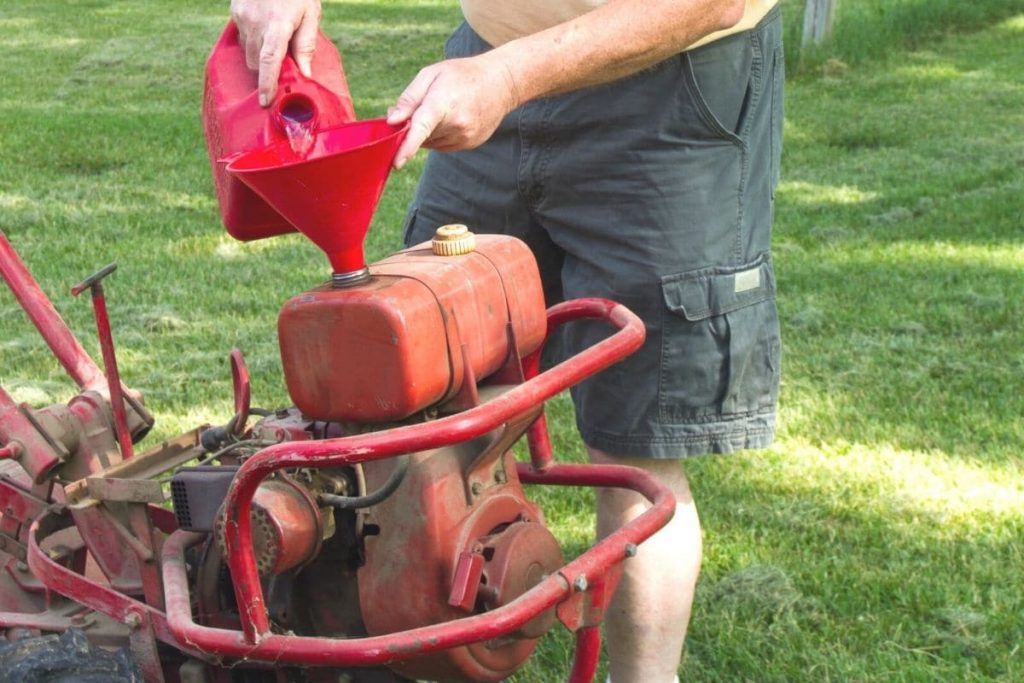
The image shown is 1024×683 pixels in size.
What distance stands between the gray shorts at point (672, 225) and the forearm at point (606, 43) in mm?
199

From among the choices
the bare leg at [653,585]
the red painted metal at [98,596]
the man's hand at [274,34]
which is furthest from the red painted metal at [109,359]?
the bare leg at [653,585]

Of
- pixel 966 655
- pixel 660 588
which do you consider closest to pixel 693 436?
pixel 660 588

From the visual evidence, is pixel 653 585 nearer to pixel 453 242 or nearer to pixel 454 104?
pixel 453 242

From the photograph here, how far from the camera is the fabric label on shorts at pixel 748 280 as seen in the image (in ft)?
7.72

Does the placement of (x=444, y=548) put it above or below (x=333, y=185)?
below

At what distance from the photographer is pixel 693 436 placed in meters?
2.38

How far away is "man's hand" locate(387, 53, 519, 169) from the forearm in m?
0.03

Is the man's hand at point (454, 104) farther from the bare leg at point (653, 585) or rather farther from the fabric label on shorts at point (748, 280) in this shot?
the bare leg at point (653, 585)

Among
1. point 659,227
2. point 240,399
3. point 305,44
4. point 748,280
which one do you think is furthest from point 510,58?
point 240,399

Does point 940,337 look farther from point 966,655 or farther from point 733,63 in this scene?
point 733,63

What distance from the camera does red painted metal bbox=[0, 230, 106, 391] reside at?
2.68m

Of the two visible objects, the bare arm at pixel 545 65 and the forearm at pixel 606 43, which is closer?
the bare arm at pixel 545 65

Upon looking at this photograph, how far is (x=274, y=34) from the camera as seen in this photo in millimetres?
2154

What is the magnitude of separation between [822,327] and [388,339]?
315 cm
